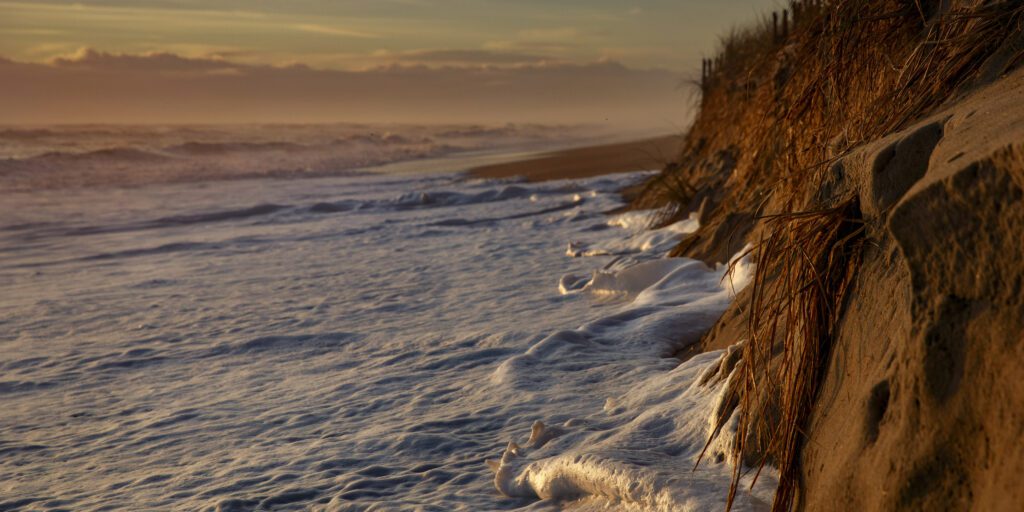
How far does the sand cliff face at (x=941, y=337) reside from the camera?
1689 mm

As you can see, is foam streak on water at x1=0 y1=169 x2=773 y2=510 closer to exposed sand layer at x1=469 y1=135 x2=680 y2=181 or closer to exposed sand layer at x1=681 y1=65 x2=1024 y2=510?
Result: exposed sand layer at x1=681 y1=65 x2=1024 y2=510

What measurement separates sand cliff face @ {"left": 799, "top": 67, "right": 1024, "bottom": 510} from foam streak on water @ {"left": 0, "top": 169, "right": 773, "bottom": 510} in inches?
23.5

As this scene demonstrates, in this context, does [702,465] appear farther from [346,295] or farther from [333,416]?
[346,295]

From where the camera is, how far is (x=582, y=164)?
73.7ft

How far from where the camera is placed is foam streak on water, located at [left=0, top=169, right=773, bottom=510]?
3260 mm

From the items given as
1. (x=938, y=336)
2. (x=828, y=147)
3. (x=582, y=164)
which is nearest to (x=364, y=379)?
(x=828, y=147)

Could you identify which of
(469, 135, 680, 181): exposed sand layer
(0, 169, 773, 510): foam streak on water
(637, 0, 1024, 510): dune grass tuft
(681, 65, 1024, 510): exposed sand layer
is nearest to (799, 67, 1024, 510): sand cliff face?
(681, 65, 1024, 510): exposed sand layer

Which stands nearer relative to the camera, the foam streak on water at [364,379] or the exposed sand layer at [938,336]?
the exposed sand layer at [938,336]

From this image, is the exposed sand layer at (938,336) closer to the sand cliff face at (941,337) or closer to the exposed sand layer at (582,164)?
the sand cliff face at (941,337)

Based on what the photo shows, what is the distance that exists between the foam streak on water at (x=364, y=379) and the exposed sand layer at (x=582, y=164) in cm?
1026

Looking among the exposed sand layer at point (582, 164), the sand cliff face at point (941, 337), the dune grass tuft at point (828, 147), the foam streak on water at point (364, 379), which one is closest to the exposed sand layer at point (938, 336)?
the sand cliff face at point (941, 337)

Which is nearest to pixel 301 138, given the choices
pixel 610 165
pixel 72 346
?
pixel 610 165

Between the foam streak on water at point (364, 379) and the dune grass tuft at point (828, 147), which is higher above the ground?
the dune grass tuft at point (828, 147)

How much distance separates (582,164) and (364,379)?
1824cm
